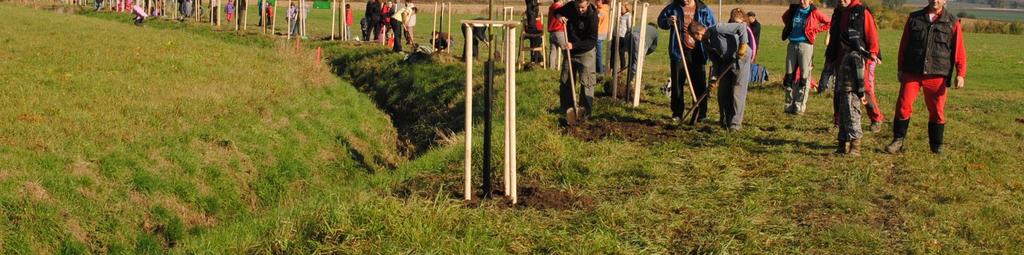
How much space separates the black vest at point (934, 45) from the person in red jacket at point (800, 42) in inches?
138

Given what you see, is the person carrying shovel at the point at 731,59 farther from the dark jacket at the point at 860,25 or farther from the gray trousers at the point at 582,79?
the gray trousers at the point at 582,79

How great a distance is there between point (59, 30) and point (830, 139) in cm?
Result: 2158

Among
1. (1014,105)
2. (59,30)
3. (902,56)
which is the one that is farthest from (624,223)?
(59,30)

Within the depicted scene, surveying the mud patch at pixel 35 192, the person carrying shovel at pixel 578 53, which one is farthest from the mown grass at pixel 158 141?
the person carrying shovel at pixel 578 53

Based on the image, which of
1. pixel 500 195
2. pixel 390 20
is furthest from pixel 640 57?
pixel 390 20

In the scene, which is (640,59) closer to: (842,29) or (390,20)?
(842,29)

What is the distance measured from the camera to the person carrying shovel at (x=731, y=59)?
12.8 m

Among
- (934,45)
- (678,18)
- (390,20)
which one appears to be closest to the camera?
(934,45)

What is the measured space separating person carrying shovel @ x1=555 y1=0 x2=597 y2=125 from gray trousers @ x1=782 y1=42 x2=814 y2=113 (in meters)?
2.92

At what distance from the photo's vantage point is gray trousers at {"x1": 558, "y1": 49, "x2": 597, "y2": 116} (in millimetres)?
13766

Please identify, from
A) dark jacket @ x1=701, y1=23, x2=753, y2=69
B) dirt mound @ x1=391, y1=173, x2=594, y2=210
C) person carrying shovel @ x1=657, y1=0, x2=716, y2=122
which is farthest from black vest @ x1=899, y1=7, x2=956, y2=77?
dirt mound @ x1=391, y1=173, x2=594, y2=210

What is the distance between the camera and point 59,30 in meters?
28.0

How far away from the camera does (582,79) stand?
13922 millimetres

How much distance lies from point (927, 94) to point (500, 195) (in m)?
4.98
